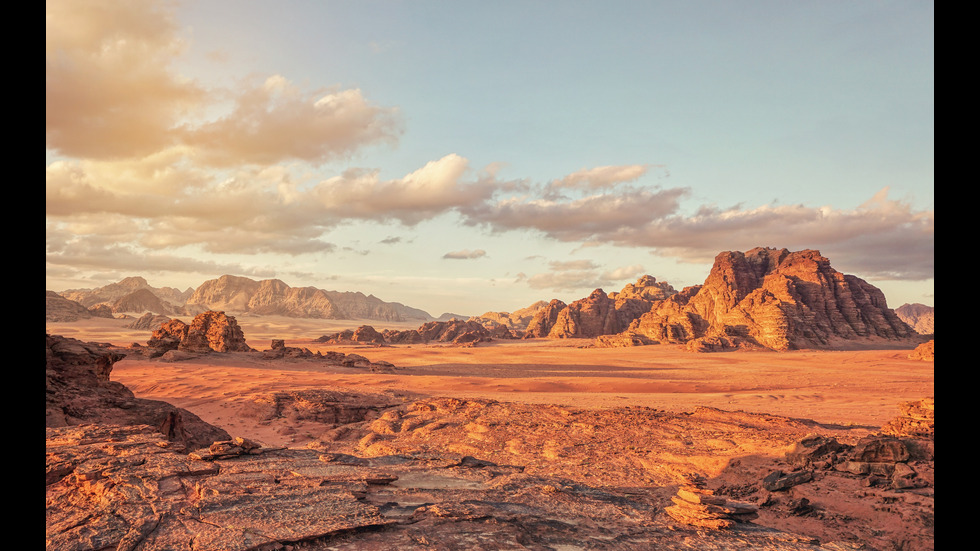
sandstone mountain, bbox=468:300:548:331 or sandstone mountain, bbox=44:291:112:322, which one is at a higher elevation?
sandstone mountain, bbox=44:291:112:322

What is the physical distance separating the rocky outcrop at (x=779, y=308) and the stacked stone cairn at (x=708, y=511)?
61.6 m

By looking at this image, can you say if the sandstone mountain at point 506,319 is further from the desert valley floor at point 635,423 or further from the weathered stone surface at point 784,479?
the weathered stone surface at point 784,479

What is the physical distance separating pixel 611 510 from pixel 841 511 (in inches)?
176

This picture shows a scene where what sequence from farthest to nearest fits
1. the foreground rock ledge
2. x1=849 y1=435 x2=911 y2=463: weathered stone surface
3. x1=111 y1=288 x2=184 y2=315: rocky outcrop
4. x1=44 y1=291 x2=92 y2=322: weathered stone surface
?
x1=111 y1=288 x2=184 y2=315: rocky outcrop, x1=44 y1=291 x2=92 y2=322: weathered stone surface, x1=849 y1=435 x2=911 y2=463: weathered stone surface, the foreground rock ledge

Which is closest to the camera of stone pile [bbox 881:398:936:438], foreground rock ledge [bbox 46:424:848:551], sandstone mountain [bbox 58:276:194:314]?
foreground rock ledge [bbox 46:424:848:551]

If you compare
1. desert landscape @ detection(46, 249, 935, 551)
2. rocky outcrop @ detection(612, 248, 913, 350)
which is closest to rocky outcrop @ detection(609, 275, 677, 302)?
rocky outcrop @ detection(612, 248, 913, 350)

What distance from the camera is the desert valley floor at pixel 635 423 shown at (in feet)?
27.3

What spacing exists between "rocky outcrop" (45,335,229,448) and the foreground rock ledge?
2.45 meters

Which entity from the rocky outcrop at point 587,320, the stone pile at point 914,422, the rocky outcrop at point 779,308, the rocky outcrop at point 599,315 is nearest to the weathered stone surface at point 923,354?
→ the rocky outcrop at point 779,308

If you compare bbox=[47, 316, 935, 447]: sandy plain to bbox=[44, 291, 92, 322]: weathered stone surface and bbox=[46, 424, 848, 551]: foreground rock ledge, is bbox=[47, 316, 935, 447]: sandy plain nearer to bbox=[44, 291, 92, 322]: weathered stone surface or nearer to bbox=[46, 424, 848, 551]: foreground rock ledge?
bbox=[46, 424, 848, 551]: foreground rock ledge

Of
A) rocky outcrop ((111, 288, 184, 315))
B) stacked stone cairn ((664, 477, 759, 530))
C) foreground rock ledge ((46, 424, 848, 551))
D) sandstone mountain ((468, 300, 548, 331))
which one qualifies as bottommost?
sandstone mountain ((468, 300, 548, 331))

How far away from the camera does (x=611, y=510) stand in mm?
7133

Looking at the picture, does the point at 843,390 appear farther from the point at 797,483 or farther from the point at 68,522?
the point at 68,522

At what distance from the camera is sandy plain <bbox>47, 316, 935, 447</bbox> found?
19.2 m
